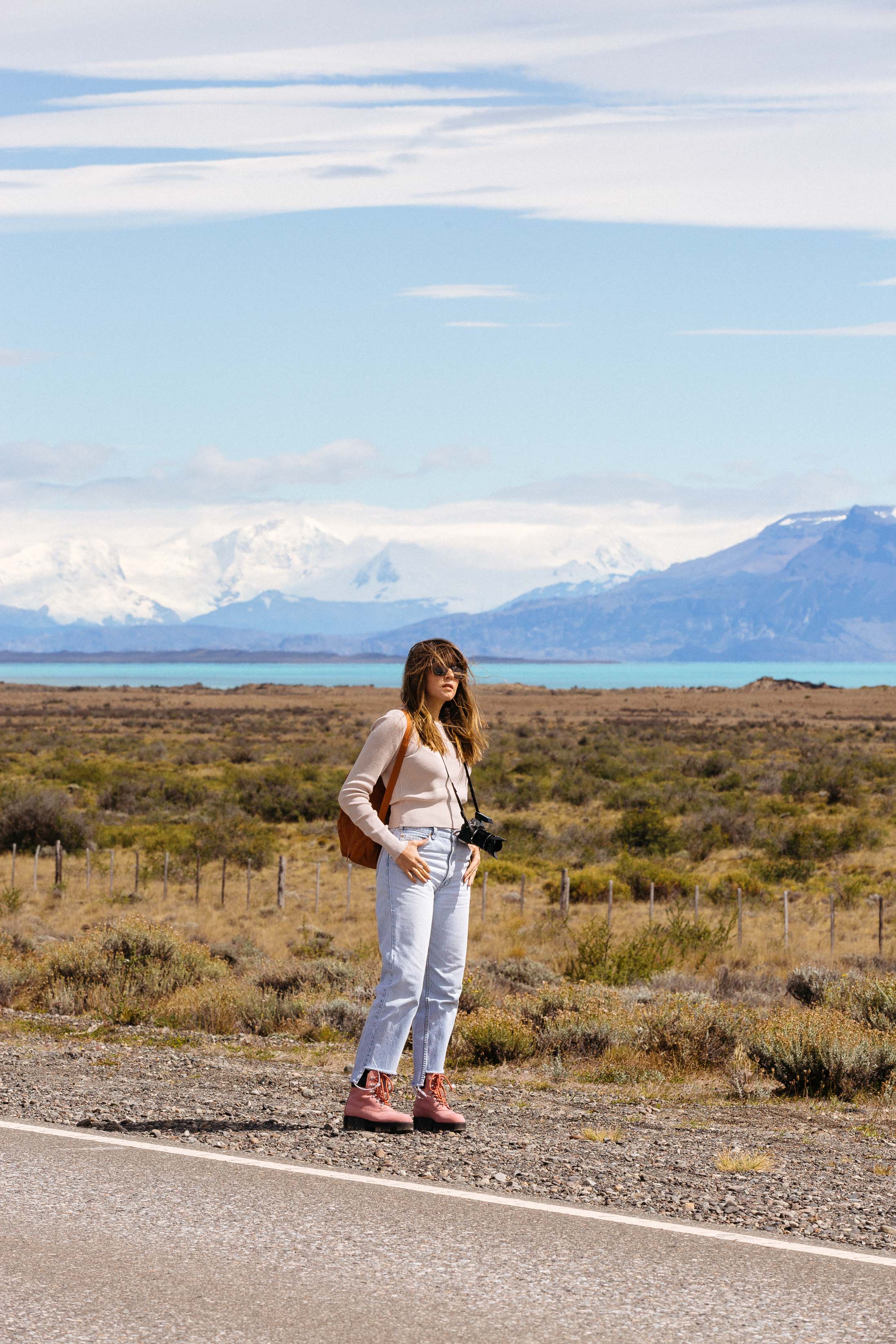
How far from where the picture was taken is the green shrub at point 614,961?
15.2 m

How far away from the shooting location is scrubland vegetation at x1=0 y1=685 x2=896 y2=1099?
10547 mm

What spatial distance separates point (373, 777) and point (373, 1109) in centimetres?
162

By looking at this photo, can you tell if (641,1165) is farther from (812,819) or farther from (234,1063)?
(812,819)

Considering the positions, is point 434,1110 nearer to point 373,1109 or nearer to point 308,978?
point 373,1109

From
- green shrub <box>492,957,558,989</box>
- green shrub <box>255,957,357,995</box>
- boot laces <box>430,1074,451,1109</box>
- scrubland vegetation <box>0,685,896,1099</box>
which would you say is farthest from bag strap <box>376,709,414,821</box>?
green shrub <box>492,957,558,989</box>

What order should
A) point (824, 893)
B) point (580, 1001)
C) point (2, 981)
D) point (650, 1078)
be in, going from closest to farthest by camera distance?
point (650, 1078)
point (580, 1001)
point (2, 981)
point (824, 893)

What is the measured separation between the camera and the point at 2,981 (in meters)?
13.0

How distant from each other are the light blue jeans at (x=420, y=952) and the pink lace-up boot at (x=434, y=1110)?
12cm

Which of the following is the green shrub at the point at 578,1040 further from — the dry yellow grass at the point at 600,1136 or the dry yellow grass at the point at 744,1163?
the dry yellow grass at the point at 744,1163

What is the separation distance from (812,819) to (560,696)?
111 metres

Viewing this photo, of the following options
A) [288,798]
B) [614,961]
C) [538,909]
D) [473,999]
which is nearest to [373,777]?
[473,999]

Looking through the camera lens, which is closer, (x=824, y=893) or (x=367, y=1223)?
(x=367, y=1223)

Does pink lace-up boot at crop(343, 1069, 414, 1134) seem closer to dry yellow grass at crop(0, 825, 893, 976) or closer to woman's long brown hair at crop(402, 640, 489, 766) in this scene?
woman's long brown hair at crop(402, 640, 489, 766)

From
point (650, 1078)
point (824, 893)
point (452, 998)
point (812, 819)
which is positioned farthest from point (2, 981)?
point (812, 819)
